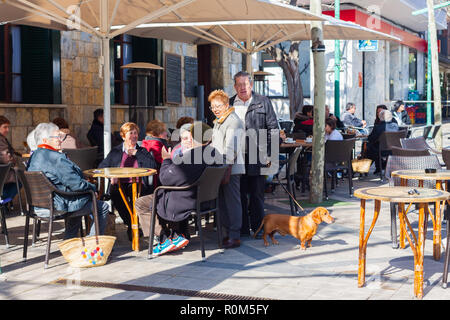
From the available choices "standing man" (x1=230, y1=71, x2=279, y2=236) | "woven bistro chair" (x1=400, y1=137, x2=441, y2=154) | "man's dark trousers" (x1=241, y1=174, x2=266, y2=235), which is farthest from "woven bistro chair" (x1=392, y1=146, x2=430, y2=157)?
"man's dark trousers" (x1=241, y1=174, x2=266, y2=235)

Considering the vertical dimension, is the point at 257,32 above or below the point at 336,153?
Answer: above

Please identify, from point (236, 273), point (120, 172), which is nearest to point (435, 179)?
point (236, 273)

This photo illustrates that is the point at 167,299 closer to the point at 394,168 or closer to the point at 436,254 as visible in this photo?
the point at 436,254

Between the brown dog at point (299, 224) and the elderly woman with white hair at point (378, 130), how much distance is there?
6.37 m

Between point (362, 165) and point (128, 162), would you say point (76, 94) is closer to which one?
point (128, 162)

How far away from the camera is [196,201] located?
616 centimetres

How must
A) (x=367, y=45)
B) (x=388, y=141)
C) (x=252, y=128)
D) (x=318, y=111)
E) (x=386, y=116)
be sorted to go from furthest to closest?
(x=367, y=45), (x=386, y=116), (x=388, y=141), (x=318, y=111), (x=252, y=128)

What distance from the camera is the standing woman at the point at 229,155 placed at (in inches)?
263

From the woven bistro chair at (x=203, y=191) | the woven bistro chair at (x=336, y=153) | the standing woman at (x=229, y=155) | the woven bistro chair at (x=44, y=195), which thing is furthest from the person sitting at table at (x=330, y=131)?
the woven bistro chair at (x=44, y=195)

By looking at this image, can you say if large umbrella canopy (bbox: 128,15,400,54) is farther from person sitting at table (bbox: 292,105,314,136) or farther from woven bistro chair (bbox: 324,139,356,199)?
woven bistro chair (bbox: 324,139,356,199)

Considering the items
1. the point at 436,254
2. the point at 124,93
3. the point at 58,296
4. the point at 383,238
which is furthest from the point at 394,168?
the point at 124,93

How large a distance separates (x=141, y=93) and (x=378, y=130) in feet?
14.6

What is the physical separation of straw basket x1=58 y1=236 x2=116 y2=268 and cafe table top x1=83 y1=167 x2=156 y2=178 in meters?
0.72

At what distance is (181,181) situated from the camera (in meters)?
6.16
